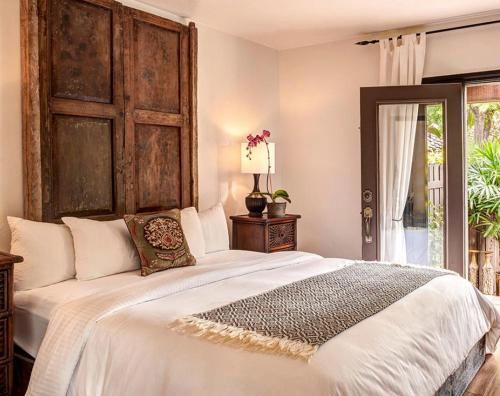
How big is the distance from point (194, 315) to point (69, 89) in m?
1.91

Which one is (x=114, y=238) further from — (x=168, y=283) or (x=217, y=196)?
(x=217, y=196)

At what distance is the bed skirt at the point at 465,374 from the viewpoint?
2400 millimetres

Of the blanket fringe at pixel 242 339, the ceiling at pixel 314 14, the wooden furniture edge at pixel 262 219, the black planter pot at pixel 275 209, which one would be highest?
the ceiling at pixel 314 14

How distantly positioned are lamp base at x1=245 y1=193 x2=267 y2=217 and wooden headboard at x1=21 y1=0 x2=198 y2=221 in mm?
486

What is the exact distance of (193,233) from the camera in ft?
11.6

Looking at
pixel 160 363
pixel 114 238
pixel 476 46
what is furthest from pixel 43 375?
pixel 476 46

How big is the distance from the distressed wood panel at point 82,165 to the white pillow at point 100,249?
33cm

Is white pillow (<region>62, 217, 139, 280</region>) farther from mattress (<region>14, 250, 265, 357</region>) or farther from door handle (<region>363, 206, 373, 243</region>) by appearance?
door handle (<region>363, 206, 373, 243</region>)

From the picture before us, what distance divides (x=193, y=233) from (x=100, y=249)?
0.76 meters

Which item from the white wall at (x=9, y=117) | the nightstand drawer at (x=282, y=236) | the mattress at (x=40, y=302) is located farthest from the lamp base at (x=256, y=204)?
the white wall at (x=9, y=117)

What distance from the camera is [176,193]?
159 inches

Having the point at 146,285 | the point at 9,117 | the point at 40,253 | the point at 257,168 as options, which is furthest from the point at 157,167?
the point at 146,285

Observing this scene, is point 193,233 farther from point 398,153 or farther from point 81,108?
point 398,153

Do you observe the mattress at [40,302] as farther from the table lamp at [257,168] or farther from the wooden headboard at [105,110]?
the table lamp at [257,168]
